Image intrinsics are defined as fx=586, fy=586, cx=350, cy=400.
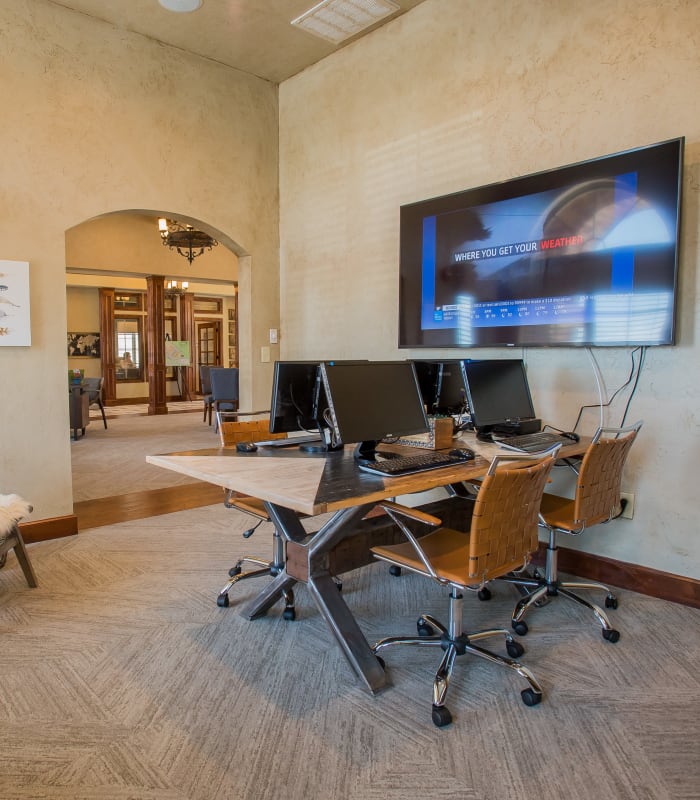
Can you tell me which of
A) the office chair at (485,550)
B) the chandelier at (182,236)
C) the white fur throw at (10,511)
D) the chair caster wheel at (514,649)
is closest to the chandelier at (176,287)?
the chandelier at (182,236)

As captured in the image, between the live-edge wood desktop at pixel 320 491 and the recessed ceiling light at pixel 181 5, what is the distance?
315 centimetres

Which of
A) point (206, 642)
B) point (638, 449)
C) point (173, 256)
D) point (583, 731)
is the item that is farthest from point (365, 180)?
point (173, 256)

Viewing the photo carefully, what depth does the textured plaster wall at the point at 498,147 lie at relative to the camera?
9.75ft

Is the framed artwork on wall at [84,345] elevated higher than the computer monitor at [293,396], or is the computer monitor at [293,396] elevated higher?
the framed artwork on wall at [84,345]

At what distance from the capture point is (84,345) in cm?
1348

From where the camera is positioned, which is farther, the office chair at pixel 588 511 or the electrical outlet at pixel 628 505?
the electrical outlet at pixel 628 505

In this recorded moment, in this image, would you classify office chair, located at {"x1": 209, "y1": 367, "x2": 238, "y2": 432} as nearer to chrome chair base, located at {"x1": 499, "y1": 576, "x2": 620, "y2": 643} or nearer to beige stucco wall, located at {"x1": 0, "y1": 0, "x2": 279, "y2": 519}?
beige stucco wall, located at {"x1": 0, "y1": 0, "x2": 279, "y2": 519}

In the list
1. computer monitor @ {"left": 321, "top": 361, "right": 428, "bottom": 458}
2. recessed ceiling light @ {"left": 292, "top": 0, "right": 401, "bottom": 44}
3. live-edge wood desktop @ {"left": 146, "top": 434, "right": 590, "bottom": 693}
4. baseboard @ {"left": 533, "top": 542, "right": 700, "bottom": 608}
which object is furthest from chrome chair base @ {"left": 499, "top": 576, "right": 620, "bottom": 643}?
recessed ceiling light @ {"left": 292, "top": 0, "right": 401, "bottom": 44}

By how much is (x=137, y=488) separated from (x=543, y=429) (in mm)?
3868

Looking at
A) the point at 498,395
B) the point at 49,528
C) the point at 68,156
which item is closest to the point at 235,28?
the point at 68,156

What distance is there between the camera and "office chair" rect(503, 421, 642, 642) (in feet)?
8.53

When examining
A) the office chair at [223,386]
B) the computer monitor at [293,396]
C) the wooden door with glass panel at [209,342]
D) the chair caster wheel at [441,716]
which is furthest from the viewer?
the wooden door with glass panel at [209,342]

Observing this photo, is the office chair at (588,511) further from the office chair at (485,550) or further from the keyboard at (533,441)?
the office chair at (485,550)

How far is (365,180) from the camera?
453cm
